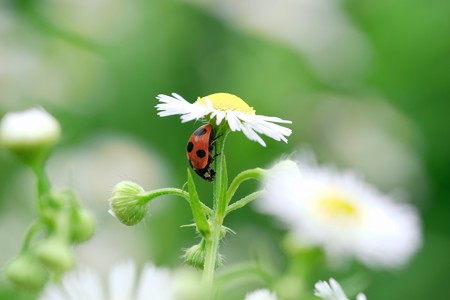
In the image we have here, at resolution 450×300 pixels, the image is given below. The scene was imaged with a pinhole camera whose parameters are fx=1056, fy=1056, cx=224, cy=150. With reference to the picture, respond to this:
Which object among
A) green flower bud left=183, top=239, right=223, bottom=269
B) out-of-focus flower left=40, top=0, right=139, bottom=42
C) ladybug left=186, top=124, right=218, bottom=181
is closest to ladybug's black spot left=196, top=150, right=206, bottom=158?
ladybug left=186, top=124, right=218, bottom=181

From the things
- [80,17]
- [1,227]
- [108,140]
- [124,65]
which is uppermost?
[80,17]


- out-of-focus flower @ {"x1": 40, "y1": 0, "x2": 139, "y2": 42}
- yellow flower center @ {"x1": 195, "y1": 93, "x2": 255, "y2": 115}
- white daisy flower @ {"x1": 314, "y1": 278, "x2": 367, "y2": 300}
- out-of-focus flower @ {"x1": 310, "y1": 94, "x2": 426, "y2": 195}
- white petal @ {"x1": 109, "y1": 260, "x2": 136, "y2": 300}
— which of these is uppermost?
out-of-focus flower @ {"x1": 40, "y1": 0, "x2": 139, "y2": 42}

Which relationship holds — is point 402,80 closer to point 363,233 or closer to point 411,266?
point 411,266

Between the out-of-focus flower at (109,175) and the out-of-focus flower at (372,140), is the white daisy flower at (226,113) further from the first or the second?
the out-of-focus flower at (372,140)

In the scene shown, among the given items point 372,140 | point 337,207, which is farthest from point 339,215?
point 372,140

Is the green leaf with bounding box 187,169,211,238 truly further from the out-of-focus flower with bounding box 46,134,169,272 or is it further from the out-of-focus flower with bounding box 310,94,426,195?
the out-of-focus flower with bounding box 310,94,426,195

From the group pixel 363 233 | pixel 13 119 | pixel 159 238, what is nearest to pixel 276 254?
pixel 159 238
